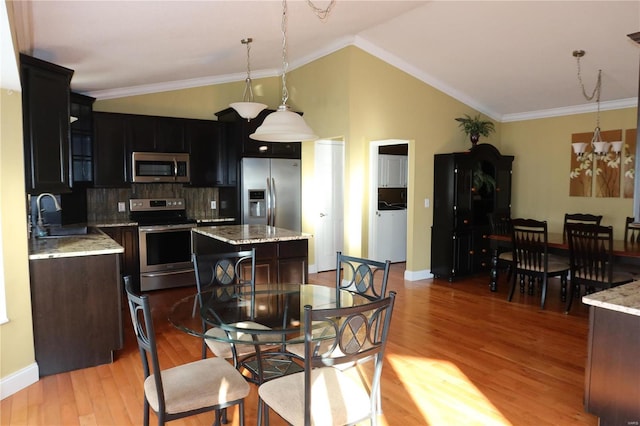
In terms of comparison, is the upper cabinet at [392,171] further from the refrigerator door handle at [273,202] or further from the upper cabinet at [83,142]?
the upper cabinet at [83,142]

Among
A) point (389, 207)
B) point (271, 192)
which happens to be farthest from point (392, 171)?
point (271, 192)

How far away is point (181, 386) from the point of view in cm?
203

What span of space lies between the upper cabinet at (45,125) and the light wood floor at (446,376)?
4.69ft

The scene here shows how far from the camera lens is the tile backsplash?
5.70m

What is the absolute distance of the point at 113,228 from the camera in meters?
5.29

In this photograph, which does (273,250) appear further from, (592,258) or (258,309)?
(592,258)

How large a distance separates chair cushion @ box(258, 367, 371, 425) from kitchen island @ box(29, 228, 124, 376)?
191 cm

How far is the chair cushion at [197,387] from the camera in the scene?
1.94 metres

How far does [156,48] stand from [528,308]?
15.5ft

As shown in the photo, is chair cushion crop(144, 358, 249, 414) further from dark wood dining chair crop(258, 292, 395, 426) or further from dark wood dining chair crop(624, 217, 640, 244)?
dark wood dining chair crop(624, 217, 640, 244)

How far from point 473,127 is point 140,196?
188 inches

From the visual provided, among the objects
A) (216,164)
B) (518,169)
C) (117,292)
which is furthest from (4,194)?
(518,169)

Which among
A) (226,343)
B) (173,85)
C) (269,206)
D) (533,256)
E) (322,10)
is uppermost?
(322,10)

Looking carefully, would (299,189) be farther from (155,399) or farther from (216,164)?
(155,399)
